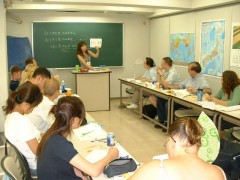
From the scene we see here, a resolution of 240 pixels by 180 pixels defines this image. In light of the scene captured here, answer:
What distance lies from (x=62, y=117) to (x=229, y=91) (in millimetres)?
3015

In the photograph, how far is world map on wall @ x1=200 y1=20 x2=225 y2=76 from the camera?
5.57 metres

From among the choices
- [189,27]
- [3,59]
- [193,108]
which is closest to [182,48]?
[189,27]

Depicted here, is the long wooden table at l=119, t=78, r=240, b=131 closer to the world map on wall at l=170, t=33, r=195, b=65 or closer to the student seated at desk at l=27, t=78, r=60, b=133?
the world map on wall at l=170, t=33, r=195, b=65

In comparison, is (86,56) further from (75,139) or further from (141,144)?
(75,139)

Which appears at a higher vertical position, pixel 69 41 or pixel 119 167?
pixel 69 41

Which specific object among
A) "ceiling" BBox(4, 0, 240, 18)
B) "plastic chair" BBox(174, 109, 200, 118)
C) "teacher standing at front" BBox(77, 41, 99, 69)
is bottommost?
"plastic chair" BBox(174, 109, 200, 118)

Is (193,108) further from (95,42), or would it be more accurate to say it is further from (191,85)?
(95,42)

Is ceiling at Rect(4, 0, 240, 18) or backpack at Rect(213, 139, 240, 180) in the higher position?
ceiling at Rect(4, 0, 240, 18)

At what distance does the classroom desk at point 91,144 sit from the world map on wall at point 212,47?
3360 millimetres

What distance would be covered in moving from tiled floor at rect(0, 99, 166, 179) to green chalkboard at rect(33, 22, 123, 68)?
A: 1.68m

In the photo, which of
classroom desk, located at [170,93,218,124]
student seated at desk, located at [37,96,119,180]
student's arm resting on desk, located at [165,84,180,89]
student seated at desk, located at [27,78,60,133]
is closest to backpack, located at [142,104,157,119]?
student's arm resting on desk, located at [165,84,180,89]

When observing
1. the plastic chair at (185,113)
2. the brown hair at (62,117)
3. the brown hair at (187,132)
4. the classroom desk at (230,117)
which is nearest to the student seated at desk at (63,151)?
the brown hair at (62,117)

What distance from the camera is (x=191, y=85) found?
5.39 meters

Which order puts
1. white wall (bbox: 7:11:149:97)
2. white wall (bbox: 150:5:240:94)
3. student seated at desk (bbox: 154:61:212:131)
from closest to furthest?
student seated at desk (bbox: 154:61:212:131), white wall (bbox: 150:5:240:94), white wall (bbox: 7:11:149:97)
